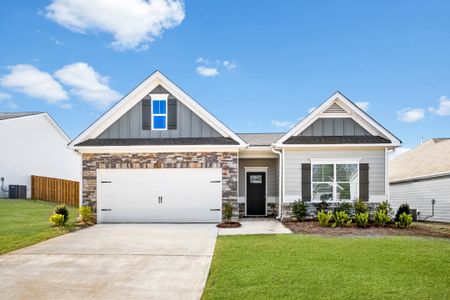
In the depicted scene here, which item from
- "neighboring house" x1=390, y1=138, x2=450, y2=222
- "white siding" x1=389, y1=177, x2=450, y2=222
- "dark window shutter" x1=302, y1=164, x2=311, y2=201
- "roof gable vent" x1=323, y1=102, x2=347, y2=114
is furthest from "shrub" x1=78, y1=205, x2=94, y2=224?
"white siding" x1=389, y1=177, x2=450, y2=222

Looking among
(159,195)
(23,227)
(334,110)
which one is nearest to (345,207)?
(334,110)

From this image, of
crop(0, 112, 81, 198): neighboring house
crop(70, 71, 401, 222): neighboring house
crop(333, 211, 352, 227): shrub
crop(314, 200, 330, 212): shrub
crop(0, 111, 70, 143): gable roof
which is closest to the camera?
crop(333, 211, 352, 227): shrub

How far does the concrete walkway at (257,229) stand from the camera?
1190 centimetres

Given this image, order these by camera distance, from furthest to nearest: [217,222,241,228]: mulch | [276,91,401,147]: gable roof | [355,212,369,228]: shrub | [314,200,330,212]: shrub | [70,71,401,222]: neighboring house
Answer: [276,91,401,147]: gable roof < [70,71,401,222]: neighboring house < [314,200,330,212]: shrub < [217,222,241,228]: mulch < [355,212,369,228]: shrub

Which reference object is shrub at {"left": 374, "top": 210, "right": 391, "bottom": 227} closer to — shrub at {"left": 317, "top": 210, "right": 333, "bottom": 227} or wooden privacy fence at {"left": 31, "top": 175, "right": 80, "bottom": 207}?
shrub at {"left": 317, "top": 210, "right": 333, "bottom": 227}

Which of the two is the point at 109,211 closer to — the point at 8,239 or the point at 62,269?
the point at 8,239

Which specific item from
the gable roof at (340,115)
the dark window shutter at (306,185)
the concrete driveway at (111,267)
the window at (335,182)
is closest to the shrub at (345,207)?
the window at (335,182)

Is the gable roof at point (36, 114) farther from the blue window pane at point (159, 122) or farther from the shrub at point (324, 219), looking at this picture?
the shrub at point (324, 219)

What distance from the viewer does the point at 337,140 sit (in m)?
14.8

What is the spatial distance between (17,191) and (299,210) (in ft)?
68.4

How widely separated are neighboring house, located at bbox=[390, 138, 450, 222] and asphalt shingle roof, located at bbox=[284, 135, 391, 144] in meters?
6.92

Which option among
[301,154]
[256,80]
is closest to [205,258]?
[301,154]

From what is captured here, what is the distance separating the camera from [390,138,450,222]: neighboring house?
19.5 meters

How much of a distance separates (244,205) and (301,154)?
3.84 meters
